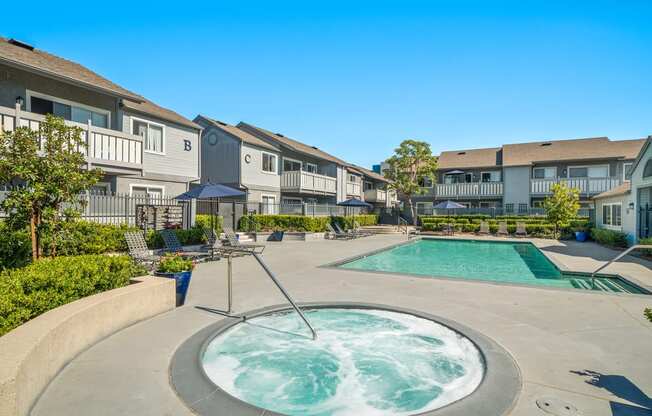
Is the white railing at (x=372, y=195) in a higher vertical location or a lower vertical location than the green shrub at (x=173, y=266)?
higher

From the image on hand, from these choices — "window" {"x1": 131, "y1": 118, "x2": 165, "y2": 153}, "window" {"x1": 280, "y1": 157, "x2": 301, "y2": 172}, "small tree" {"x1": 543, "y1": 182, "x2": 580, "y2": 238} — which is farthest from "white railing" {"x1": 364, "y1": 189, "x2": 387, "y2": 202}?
"window" {"x1": 131, "y1": 118, "x2": 165, "y2": 153}

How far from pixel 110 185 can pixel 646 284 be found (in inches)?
719

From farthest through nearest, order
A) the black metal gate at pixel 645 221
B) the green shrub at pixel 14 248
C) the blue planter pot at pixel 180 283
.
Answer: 1. the black metal gate at pixel 645 221
2. the blue planter pot at pixel 180 283
3. the green shrub at pixel 14 248

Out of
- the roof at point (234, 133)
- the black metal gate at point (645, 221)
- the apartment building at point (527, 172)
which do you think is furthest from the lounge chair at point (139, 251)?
the apartment building at point (527, 172)

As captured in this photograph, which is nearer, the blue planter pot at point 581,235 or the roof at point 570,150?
the blue planter pot at point 581,235

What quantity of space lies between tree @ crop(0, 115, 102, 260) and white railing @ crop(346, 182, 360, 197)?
27.7 metres

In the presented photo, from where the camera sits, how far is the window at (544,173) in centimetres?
3027

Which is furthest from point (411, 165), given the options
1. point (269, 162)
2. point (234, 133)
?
point (234, 133)

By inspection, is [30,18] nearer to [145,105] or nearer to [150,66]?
[150,66]

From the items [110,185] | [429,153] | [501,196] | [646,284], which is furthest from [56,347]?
[501,196]

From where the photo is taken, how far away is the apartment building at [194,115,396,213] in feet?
73.9

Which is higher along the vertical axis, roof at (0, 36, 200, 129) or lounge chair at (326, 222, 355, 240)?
roof at (0, 36, 200, 129)

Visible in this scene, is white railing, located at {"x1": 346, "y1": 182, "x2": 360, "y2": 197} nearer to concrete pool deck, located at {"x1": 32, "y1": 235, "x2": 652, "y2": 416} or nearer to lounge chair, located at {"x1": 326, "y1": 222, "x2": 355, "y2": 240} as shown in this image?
lounge chair, located at {"x1": 326, "y1": 222, "x2": 355, "y2": 240}

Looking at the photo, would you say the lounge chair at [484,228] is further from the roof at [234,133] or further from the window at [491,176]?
the roof at [234,133]
